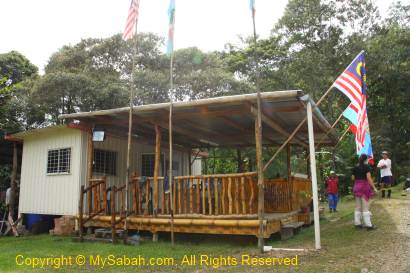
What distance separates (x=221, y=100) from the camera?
25.8 ft

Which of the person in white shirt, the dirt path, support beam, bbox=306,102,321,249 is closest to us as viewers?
the dirt path

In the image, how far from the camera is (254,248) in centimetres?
774

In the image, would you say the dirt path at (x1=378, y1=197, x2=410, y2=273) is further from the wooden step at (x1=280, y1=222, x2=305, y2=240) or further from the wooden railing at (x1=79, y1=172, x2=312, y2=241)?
the wooden railing at (x1=79, y1=172, x2=312, y2=241)

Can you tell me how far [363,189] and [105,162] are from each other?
756cm

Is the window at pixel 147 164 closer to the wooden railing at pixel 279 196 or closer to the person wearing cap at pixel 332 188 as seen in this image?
the wooden railing at pixel 279 196

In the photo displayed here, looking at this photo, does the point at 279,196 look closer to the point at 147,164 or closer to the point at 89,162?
the point at 147,164

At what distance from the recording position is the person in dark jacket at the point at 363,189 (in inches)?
324

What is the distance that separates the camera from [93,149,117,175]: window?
11.7 m

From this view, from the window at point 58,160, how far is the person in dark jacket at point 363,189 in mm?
7948

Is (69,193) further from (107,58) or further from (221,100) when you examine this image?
(107,58)

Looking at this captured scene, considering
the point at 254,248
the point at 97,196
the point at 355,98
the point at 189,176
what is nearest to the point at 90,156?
the point at 97,196

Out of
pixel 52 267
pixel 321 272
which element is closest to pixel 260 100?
pixel 321 272

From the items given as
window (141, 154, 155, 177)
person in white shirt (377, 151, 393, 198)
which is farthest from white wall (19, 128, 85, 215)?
person in white shirt (377, 151, 393, 198)

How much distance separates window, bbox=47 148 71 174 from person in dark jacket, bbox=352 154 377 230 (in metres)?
7.95
